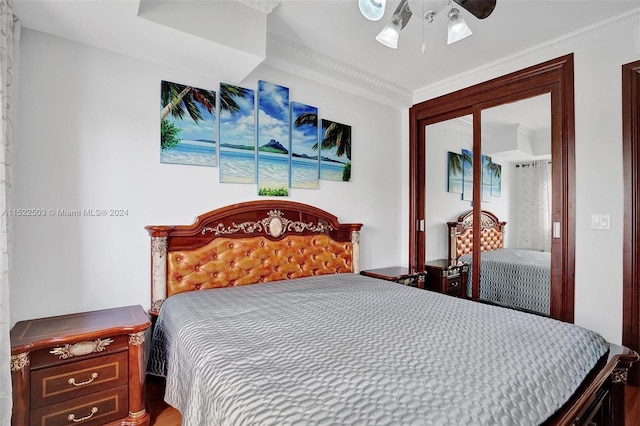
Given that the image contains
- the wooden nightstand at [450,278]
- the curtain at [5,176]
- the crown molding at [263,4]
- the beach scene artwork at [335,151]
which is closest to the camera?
the curtain at [5,176]

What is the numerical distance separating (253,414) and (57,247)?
1.82 meters

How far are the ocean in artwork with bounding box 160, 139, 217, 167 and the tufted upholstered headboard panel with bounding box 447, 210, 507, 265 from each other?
8.47ft

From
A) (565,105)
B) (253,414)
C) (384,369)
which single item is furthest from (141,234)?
(565,105)

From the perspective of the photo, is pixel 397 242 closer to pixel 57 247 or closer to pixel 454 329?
pixel 454 329

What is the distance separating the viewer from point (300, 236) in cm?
286

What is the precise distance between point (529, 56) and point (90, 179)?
3.61 m

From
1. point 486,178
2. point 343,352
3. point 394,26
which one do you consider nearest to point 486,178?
point 486,178

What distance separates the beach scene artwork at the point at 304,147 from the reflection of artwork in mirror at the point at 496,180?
5.70ft

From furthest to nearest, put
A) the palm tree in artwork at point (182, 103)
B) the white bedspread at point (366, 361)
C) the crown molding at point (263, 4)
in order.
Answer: the palm tree in artwork at point (182, 103) < the crown molding at point (263, 4) < the white bedspread at point (366, 361)

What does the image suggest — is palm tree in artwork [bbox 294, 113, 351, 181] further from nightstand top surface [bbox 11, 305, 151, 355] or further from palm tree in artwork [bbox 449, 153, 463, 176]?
nightstand top surface [bbox 11, 305, 151, 355]

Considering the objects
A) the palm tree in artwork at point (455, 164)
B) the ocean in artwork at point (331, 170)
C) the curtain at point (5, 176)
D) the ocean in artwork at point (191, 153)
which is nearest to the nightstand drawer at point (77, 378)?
the curtain at point (5, 176)

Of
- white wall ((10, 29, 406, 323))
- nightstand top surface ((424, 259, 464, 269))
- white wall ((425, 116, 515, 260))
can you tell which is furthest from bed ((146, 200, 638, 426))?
white wall ((425, 116, 515, 260))

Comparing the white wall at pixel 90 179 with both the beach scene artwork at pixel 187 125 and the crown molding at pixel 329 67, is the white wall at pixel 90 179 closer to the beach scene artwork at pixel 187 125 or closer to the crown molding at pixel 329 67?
the beach scene artwork at pixel 187 125

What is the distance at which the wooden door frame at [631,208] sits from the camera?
2.21m
